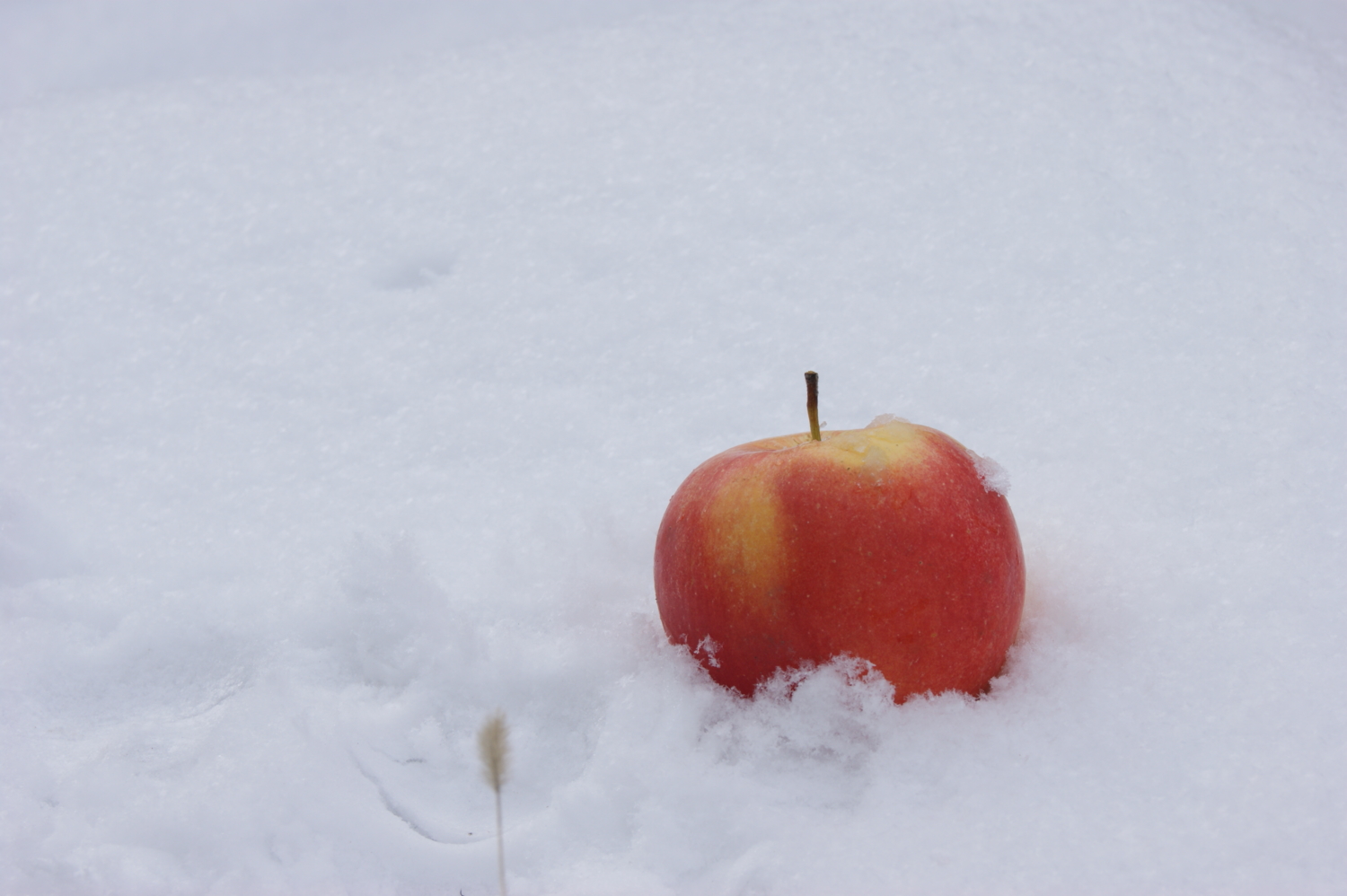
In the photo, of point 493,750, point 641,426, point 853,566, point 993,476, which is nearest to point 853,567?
point 853,566

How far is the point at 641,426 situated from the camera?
90.3 inches

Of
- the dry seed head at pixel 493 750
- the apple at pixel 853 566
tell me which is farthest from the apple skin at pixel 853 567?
the dry seed head at pixel 493 750

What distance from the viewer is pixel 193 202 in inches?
126

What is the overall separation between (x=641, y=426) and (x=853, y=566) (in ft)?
3.07

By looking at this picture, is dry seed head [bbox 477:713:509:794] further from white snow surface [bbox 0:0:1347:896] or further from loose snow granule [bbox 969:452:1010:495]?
loose snow granule [bbox 969:452:1010:495]

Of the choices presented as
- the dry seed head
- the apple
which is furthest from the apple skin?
the dry seed head

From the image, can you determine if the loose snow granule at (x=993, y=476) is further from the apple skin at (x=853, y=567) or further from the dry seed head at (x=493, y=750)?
the dry seed head at (x=493, y=750)

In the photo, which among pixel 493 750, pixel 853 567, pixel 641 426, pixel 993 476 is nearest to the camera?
pixel 493 750

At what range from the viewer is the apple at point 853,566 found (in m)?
1.44

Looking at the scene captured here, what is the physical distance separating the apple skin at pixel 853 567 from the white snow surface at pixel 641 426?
0.06 meters

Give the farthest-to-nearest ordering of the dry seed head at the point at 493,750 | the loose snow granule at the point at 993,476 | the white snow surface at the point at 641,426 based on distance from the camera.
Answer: the loose snow granule at the point at 993,476, the white snow surface at the point at 641,426, the dry seed head at the point at 493,750

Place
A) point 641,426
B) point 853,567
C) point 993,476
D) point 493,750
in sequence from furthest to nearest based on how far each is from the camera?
point 641,426 → point 993,476 → point 853,567 → point 493,750

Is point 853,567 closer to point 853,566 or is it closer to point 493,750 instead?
point 853,566

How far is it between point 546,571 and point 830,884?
0.82 metres
